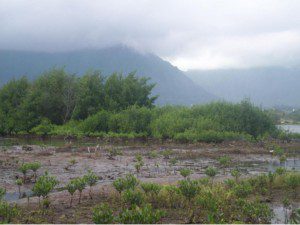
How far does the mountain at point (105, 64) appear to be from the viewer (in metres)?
166

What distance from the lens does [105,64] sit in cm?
16975

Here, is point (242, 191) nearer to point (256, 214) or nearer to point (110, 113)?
point (256, 214)

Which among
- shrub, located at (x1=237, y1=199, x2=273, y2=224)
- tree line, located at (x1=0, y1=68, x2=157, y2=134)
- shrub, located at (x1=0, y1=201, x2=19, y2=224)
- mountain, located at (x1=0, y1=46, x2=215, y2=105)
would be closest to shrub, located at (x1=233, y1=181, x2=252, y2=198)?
shrub, located at (x1=237, y1=199, x2=273, y2=224)

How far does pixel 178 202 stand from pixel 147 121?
29.9 meters

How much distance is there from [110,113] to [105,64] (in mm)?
127511

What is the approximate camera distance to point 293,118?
113250mm

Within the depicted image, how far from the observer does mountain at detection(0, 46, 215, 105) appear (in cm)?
16600

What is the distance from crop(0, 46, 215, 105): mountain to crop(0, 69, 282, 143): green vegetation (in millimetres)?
110972

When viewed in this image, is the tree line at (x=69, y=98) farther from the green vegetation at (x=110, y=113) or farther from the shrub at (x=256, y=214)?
the shrub at (x=256, y=214)

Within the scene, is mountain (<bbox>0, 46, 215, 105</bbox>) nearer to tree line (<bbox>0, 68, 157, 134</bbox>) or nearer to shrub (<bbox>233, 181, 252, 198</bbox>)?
tree line (<bbox>0, 68, 157, 134</bbox>)

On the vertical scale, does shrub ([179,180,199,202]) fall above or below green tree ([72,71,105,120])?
below

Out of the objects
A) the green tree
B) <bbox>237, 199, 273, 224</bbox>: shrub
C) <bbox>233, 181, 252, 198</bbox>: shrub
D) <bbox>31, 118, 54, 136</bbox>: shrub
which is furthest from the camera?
the green tree

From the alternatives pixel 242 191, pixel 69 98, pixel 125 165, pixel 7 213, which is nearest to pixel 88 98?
pixel 69 98

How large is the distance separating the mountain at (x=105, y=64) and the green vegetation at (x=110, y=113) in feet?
364
